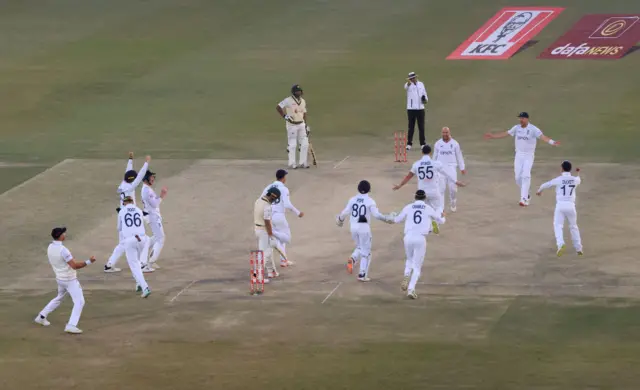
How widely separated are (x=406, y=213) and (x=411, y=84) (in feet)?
40.0

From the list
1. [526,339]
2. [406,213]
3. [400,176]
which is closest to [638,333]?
[526,339]

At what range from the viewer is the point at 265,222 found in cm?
2727

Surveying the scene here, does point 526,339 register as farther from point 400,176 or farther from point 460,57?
point 460,57

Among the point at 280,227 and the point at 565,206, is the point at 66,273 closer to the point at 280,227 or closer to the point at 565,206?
the point at 280,227

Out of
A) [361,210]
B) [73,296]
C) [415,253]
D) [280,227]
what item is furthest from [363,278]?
[73,296]

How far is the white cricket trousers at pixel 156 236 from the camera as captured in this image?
28703mm

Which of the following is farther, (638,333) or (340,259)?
(340,259)

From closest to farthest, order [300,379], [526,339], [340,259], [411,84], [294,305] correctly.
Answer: [300,379]
[526,339]
[294,305]
[340,259]
[411,84]

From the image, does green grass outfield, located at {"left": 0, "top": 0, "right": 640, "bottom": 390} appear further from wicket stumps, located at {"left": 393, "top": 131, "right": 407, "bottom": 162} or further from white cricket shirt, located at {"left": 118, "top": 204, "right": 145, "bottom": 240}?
white cricket shirt, located at {"left": 118, "top": 204, "right": 145, "bottom": 240}

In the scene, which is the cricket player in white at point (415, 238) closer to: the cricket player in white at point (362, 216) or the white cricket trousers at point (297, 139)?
the cricket player in white at point (362, 216)

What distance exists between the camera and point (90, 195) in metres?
Result: 35.3

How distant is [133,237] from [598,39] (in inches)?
1053

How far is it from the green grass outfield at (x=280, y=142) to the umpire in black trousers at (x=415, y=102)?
128 centimetres

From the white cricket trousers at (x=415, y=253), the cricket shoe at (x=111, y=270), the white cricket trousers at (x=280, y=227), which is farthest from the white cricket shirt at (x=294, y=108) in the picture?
the white cricket trousers at (x=415, y=253)
